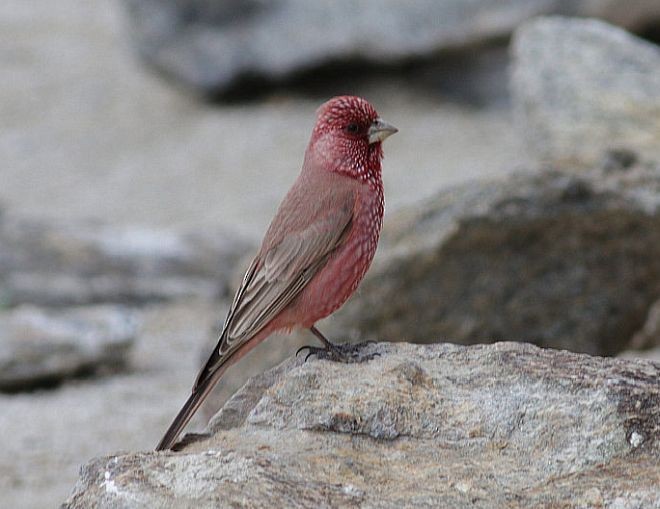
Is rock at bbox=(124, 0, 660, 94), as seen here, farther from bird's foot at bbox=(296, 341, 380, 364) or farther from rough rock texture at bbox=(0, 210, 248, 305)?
bird's foot at bbox=(296, 341, 380, 364)

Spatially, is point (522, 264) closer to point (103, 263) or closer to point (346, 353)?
point (346, 353)

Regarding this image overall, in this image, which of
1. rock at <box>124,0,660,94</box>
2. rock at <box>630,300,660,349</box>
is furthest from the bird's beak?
rock at <box>124,0,660,94</box>

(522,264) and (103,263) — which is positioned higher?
(522,264)

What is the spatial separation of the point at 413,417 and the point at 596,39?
5773mm

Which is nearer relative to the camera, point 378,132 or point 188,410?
point 188,410

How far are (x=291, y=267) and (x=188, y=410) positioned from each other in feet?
2.31

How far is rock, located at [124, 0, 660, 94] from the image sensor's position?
38.0ft

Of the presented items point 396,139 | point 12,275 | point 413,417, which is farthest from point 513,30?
point 413,417

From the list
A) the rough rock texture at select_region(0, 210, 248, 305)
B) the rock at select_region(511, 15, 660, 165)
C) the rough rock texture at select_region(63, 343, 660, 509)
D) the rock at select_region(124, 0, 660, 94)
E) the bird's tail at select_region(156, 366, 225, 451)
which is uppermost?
the rough rock texture at select_region(63, 343, 660, 509)

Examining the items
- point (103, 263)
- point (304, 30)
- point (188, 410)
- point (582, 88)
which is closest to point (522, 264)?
point (582, 88)

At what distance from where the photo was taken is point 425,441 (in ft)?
10.8

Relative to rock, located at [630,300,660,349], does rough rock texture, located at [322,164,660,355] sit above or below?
above

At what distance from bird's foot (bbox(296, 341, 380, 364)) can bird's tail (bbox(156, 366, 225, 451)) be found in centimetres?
32

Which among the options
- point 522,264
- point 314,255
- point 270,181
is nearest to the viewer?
point 314,255
